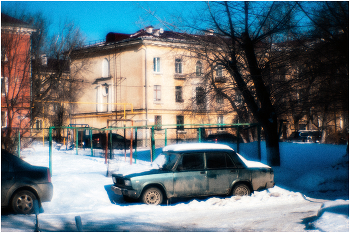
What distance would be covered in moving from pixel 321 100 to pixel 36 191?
959 centimetres

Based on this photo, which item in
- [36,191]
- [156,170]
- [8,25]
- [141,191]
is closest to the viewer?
[36,191]

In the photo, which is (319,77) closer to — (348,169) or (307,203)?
(348,169)

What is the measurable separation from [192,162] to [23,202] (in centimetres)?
414

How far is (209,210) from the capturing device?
8.05m

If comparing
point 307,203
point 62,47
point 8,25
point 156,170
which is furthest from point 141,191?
point 62,47

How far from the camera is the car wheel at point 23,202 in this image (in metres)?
7.52

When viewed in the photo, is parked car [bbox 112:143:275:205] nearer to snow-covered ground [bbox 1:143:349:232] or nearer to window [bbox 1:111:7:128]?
snow-covered ground [bbox 1:143:349:232]

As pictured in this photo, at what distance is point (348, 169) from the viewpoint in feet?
40.1

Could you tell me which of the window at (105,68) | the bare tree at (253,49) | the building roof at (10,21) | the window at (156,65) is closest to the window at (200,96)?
the bare tree at (253,49)


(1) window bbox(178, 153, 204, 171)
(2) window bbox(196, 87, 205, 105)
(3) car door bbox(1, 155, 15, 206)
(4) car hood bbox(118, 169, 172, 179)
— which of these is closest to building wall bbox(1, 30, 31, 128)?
(3) car door bbox(1, 155, 15, 206)

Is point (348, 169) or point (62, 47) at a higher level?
point (62, 47)

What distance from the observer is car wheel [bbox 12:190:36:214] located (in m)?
7.52

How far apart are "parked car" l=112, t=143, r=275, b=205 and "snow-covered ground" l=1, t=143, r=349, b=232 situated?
0.27 m

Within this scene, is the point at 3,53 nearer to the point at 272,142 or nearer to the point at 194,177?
the point at 194,177
